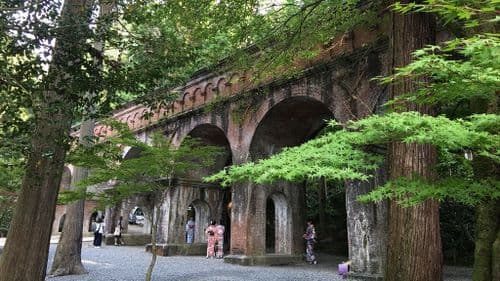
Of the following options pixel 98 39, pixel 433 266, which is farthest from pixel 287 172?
pixel 98 39

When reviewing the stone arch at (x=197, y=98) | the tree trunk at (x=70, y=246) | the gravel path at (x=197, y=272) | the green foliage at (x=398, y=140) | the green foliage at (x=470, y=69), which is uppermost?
the stone arch at (x=197, y=98)

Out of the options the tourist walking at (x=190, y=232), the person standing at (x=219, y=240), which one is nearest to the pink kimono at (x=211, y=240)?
the person standing at (x=219, y=240)

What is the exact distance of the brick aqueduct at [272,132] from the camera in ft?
31.2

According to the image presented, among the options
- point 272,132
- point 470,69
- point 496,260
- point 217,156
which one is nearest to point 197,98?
point 217,156

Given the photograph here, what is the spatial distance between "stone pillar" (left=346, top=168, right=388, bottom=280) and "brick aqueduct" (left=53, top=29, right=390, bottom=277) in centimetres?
2

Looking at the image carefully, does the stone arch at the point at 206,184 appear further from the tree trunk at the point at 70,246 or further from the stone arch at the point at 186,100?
the tree trunk at the point at 70,246

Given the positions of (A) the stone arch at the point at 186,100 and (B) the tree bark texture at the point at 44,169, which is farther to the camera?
(A) the stone arch at the point at 186,100

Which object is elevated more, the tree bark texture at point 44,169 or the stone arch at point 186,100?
the stone arch at point 186,100

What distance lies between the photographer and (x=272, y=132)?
13508 mm

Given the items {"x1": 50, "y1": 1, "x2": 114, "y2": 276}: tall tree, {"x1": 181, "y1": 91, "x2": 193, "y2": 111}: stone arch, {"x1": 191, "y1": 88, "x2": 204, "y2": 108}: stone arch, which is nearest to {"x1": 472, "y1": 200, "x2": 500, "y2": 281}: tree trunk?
{"x1": 50, "y1": 1, "x2": 114, "y2": 276}: tall tree

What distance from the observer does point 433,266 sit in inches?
185

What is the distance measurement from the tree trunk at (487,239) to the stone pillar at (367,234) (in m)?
3.67

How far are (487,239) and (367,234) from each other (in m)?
4.11

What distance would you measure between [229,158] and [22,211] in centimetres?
1225
